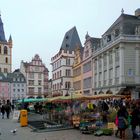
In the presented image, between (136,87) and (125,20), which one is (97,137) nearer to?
(136,87)

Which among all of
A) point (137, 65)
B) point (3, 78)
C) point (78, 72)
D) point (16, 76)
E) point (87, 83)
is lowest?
point (87, 83)

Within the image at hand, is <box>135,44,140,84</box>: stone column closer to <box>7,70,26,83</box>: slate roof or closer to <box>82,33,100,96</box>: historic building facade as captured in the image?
<box>82,33,100,96</box>: historic building facade

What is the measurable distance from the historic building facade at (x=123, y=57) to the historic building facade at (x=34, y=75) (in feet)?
218

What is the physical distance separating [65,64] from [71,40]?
774cm

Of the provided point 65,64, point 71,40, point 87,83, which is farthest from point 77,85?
point 71,40

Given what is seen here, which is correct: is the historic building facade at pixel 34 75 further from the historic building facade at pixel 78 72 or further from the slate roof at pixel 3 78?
the historic building facade at pixel 78 72

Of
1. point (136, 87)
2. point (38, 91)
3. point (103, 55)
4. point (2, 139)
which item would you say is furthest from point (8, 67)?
point (2, 139)

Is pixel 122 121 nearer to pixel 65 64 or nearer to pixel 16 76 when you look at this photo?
pixel 65 64

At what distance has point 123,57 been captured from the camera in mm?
48062

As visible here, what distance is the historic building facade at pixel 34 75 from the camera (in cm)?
12056

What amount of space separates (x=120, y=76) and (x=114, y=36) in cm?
675

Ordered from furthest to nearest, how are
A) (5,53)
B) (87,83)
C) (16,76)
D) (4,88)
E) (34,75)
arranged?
(5,53) → (16,76) → (4,88) → (34,75) → (87,83)

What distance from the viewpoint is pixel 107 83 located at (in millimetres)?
54375

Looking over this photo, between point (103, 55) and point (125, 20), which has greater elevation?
point (125, 20)
